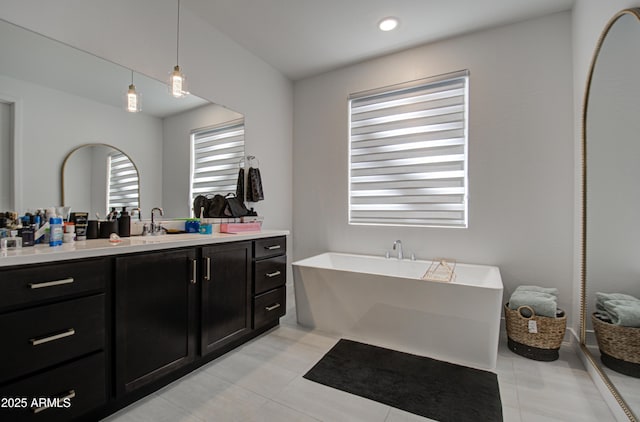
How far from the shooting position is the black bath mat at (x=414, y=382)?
157 cm

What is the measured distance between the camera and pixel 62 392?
4.14ft

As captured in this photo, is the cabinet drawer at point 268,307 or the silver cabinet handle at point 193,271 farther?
the cabinet drawer at point 268,307

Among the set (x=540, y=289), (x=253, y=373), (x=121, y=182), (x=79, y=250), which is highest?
(x=121, y=182)

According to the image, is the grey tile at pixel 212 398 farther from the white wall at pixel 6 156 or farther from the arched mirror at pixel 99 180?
the white wall at pixel 6 156

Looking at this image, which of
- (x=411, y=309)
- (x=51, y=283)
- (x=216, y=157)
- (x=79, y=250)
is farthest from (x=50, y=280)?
(x=411, y=309)

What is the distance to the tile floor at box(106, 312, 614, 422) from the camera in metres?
1.52

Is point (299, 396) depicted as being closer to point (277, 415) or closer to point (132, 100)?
point (277, 415)

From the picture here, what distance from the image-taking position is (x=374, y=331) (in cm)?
236

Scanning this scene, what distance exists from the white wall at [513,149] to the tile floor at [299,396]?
0.80 meters

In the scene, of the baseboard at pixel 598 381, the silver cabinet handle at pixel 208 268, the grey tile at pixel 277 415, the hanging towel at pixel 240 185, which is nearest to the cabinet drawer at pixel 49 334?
the silver cabinet handle at pixel 208 268

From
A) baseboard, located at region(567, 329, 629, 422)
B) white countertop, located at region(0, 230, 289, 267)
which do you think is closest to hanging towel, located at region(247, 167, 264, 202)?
white countertop, located at region(0, 230, 289, 267)

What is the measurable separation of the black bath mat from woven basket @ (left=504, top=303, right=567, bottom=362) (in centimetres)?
46

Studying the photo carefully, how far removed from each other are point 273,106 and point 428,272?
2.53 meters

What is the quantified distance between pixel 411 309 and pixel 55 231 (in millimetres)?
2314
